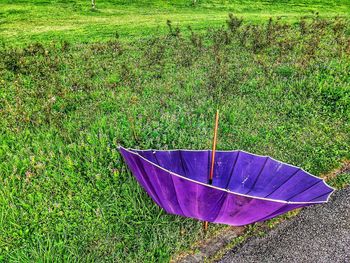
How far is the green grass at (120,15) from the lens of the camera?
1314 cm

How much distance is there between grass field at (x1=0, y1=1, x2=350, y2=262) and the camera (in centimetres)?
436

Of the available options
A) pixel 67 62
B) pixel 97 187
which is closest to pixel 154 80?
pixel 67 62

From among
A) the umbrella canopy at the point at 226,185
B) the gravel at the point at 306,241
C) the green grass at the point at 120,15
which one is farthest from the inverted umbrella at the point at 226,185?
the green grass at the point at 120,15

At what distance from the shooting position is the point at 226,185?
4312 mm

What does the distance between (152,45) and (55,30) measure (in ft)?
15.6

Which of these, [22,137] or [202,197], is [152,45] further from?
[202,197]

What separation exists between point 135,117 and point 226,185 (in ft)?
8.43

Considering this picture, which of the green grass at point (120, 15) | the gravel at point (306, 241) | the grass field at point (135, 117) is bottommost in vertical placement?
the gravel at point (306, 241)

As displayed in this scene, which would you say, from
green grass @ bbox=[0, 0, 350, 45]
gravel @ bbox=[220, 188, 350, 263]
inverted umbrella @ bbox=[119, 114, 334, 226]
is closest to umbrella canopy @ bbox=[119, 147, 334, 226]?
inverted umbrella @ bbox=[119, 114, 334, 226]

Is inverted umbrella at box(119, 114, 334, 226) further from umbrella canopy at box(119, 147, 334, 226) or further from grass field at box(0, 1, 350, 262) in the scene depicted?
grass field at box(0, 1, 350, 262)

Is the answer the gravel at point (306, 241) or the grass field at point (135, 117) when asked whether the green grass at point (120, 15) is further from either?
the gravel at point (306, 241)

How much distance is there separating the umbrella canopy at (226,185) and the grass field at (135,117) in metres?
0.68

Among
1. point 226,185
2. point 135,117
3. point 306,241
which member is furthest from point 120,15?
point 306,241

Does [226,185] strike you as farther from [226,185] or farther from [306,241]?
[306,241]
